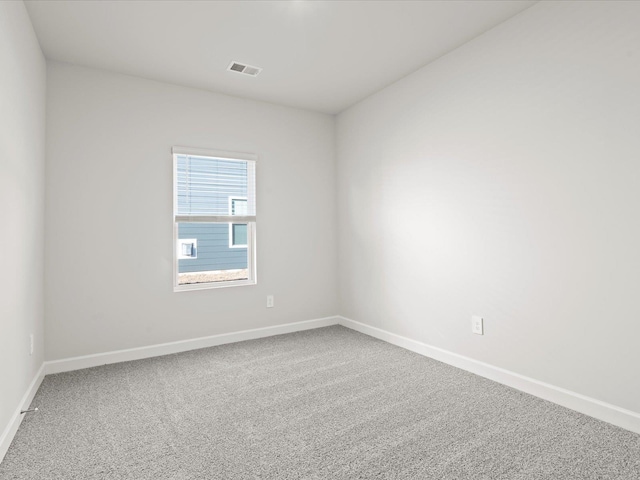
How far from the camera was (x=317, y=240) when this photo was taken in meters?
4.38

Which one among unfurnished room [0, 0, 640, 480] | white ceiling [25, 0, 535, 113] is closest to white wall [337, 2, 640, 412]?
unfurnished room [0, 0, 640, 480]

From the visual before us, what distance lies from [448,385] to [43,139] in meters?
3.63

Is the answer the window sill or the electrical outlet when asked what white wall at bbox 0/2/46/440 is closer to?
the window sill

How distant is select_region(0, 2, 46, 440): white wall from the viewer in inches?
74.7

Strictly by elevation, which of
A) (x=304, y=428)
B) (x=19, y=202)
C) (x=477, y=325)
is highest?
(x=19, y=202)

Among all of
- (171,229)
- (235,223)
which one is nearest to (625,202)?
(235,223)

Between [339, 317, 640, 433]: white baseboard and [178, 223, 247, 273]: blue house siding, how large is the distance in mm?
1822

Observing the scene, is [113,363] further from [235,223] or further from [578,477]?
[578,477]

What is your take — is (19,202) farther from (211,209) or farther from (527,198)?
(527,198)

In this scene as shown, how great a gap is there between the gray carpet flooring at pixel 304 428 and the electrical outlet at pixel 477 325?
0.34 meters

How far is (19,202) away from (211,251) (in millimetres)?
1783

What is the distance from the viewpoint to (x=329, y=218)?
447 centimetres

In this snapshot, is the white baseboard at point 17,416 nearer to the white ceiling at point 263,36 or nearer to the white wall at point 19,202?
the white wall at point 19,202

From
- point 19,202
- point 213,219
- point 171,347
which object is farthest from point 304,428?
point 213,219
